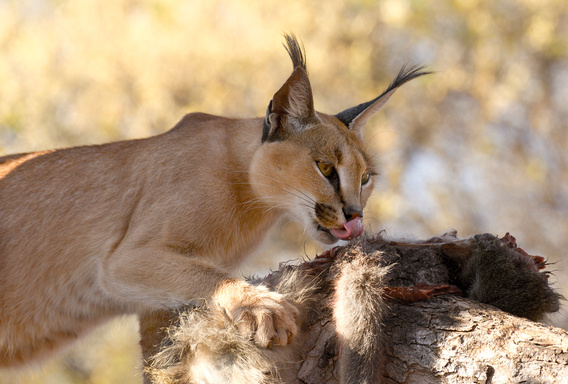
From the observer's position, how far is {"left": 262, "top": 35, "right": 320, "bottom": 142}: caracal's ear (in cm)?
398

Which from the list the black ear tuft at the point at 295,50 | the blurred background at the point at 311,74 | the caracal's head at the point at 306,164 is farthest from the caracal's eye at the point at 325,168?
the blurred background at the point at 311,74

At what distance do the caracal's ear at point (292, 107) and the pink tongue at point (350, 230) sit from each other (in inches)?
35.5

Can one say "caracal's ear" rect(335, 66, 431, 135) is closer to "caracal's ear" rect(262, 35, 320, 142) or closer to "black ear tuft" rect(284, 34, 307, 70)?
"caracal's ear" rect(262, 35, 320, 142)

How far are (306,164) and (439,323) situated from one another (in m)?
1.79

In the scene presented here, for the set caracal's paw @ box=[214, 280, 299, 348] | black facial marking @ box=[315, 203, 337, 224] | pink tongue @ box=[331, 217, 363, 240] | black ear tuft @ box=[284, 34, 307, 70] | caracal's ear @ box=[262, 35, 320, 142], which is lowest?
caracal's paw @ box=[214, 280, 299, 348]

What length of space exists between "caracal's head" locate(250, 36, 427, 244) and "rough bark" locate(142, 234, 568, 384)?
Result: 72 centimetres

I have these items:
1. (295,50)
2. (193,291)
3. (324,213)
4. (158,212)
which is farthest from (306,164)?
(193,291)

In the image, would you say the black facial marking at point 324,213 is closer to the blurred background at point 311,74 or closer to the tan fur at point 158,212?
the tan fur at point 158,212

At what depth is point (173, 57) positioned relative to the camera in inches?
494

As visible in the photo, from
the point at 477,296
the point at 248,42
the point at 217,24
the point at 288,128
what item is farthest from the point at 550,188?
the point at 477,296

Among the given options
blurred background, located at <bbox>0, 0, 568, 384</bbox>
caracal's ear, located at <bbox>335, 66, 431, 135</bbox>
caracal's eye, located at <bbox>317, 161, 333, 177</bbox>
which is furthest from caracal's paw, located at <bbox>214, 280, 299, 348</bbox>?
blurred background, located at <bbox>0, 0, 568, 384</bbox>

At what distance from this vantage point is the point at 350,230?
3.58 meters

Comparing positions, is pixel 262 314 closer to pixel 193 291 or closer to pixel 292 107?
pixel 193 291

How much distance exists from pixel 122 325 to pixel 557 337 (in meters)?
3.16
